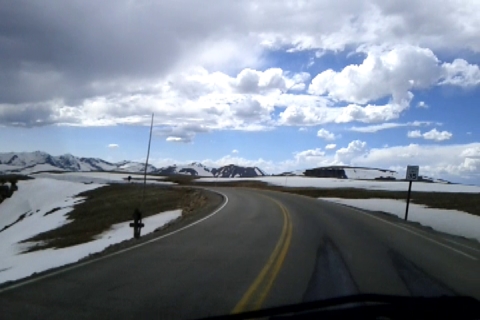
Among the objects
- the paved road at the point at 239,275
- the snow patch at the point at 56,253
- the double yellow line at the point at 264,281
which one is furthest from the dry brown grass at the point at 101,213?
the double yellow line at the point at 264,281

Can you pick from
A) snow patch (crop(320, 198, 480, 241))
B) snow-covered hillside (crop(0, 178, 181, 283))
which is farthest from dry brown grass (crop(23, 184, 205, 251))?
snow patch (crop(320, 198, 480, 241))

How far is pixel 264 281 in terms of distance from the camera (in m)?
9.40

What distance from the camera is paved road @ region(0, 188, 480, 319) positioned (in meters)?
7.52

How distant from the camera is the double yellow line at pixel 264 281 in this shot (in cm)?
759

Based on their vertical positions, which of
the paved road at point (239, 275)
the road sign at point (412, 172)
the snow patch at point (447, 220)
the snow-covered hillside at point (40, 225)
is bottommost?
the snow-covered hillside at point (40, 225)

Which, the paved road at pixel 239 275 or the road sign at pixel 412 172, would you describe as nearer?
the paved road at pixel 239 275

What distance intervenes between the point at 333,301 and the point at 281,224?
1476 centimetres

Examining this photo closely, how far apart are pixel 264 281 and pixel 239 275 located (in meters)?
0.79

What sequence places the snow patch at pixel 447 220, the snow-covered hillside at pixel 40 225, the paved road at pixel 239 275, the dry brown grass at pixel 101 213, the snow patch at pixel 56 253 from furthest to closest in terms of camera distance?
the dry brown grass at pixel 101 213
the snow patch at pixel 447 220
the snow-covered hillside at pixel 40 225
the snow patch at pixel 56 253
the paved road at pixel 239 275

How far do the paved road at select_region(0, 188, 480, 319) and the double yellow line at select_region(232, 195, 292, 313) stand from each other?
15 millimetres

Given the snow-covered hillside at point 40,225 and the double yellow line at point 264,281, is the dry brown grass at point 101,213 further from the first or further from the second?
the double yellow line at point 264,281

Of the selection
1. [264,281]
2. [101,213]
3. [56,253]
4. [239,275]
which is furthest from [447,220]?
[101,213]

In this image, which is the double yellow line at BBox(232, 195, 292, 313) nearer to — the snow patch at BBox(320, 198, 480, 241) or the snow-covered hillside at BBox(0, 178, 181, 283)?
the snow-covered hillside at BBox(0, 178, 181, 283)

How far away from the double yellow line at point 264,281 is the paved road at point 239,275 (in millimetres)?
15
